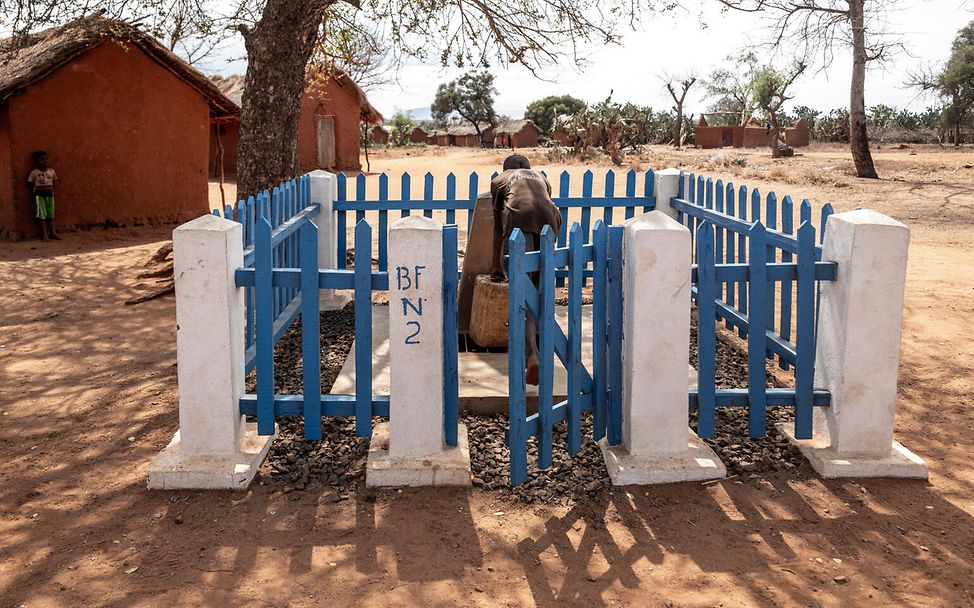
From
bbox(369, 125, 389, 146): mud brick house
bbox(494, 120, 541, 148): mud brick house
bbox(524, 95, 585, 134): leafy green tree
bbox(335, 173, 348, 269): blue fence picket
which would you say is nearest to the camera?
bbox(335, 173, 348, 269): blue fence picket

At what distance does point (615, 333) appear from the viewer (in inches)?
173

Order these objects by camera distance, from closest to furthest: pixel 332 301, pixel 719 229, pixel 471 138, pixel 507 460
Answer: pixel 507 460 → pixel 719 229 → pixel 332 301 → pixel 471 138

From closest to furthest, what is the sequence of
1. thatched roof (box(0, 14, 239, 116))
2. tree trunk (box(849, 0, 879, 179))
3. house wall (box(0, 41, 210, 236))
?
thatched roof (box(0, 14, 239, 116)) < house wall (box(0, 41, 210, 236)) < tree trunk (box(849, 0, 879, 179))

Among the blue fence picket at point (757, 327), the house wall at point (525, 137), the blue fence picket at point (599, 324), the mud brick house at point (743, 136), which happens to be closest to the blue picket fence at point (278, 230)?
the blue fence picket at point (599, 324)

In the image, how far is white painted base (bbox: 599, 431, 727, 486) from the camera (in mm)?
4281

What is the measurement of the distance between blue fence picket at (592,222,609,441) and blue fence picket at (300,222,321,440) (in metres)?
1.39

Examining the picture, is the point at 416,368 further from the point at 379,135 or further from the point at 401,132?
the point at 401,132

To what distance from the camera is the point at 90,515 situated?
13.1 feet

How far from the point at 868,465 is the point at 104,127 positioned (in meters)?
13.3

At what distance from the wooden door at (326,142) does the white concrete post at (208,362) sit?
23464 millimetres

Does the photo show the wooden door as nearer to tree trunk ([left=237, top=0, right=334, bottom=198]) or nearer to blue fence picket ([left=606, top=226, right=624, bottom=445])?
tree trunk ([left=237, top=0, right=334, bottom=198])

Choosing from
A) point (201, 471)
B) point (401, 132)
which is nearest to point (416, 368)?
point (201, 471)

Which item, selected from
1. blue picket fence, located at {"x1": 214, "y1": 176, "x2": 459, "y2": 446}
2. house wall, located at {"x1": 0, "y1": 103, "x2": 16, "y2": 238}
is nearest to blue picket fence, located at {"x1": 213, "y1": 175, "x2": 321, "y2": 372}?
blue picket fence, located at {"x1": 214, "y1": 176, "x2": 459, "y2": 446}

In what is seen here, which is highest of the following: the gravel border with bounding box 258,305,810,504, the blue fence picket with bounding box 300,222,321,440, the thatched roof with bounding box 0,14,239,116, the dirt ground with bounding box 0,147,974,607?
the thatched roof with bounding box 0,14,239,116
